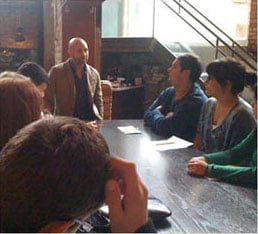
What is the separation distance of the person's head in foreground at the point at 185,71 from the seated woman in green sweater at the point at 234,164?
878mm

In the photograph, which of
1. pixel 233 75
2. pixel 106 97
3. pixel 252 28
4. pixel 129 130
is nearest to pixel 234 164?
pixel 233 75

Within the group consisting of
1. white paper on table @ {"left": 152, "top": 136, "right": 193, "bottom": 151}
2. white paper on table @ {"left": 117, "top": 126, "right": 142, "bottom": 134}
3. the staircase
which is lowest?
white paper on table @ {"left": 117, "top": 126, "right": 142, "bottom": 134}

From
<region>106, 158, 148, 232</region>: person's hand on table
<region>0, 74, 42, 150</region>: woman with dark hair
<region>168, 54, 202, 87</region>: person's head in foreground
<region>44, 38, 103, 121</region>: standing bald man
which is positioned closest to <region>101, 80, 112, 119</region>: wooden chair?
<region>44, 38, 103, 121</region>: standing bald man

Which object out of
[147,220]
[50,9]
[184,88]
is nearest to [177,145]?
[184,88]

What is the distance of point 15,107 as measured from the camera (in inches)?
41.3

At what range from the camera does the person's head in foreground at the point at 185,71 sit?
9.09 feet

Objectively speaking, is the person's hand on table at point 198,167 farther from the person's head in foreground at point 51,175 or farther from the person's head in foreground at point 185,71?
the person's head in foreground at point 51,175

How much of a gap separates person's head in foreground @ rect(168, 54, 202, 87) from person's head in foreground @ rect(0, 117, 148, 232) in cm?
216

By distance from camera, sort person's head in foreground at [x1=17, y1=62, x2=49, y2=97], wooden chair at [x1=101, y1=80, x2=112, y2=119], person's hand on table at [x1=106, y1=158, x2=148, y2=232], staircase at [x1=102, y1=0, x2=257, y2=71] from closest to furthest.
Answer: person's hand on table at [x1=106, y1=158, x2=148, y2=232] → person's head in foreground at [x1=17, y1=62, x2=49, y2=97] → wooden chair at [x1=101, y1=80, x2=112, y2=119] → staircase at [x1=102, y1=0, x2=257, y2=71]

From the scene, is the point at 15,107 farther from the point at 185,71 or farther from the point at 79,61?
the point at 79,61

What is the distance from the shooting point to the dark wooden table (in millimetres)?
1308

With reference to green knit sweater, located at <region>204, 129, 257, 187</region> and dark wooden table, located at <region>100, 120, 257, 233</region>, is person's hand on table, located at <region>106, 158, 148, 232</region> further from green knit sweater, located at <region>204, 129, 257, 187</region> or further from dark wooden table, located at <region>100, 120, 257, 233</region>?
green knit sweater, located at <region>204, 129, 257, 187</region>

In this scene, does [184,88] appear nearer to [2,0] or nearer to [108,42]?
[2,0]

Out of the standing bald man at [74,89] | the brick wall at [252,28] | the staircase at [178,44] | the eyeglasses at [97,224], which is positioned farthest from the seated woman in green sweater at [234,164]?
the brick wall at [252,28]
